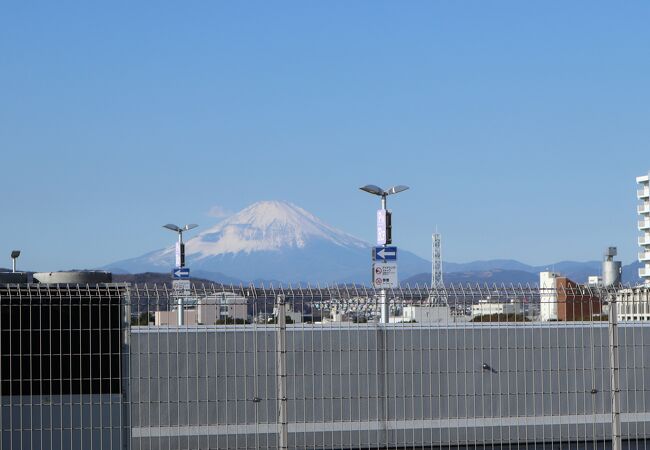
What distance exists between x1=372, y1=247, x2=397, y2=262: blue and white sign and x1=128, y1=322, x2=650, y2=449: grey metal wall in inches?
598

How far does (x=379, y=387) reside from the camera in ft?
70.6

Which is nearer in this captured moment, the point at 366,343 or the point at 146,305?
the point at 146,305

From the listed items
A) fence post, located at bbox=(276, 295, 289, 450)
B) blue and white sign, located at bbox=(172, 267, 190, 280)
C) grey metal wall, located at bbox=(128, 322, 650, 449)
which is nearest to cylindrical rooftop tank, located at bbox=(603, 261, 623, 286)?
grey metal wall, located at bbox=(128, 322, 650, 449)

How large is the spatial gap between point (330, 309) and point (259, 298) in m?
1.23

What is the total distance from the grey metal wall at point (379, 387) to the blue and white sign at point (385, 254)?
49.8 feet

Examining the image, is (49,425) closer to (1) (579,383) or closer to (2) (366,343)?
(2) (366,343)

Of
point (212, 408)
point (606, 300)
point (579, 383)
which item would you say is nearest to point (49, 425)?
point (212, 408)

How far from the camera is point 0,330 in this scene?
14648 mm

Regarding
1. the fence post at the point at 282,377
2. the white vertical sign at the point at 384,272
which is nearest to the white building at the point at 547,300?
the fence post at the point at 282,377

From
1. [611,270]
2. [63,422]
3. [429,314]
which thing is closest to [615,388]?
[429,314]

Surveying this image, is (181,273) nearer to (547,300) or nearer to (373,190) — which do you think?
(373,190)

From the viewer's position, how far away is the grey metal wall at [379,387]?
54.6 feet

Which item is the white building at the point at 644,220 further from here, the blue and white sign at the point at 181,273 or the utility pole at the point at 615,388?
the utility pole at the point at 615,388

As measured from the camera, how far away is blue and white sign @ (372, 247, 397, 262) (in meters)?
37.9
